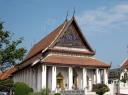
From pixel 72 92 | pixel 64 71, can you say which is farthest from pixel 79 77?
pixel 72 92

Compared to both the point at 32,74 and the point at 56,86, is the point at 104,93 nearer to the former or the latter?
the point at 56,86

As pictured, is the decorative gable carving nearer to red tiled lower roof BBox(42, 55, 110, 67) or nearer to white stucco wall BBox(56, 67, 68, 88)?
red tiled lower roof BBox(42, 55, 110, 67)

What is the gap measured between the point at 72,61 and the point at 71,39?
355 centimetres

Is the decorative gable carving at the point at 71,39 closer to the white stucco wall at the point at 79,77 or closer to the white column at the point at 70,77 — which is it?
the white stucco wall at the point at 79,77

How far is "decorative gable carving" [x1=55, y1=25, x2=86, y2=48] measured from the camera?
51156 millimetres

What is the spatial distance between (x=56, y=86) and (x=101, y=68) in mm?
6822

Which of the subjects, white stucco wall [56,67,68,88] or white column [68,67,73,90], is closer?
white column [68,67,73,90]

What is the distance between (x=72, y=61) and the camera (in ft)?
163

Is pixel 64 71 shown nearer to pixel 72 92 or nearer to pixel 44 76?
pixel 44 76

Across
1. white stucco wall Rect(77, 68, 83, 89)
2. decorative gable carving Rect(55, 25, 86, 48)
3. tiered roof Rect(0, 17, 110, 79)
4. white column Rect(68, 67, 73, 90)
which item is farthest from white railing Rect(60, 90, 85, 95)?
decorative gable carving Rect(55, 25, 86, 48)

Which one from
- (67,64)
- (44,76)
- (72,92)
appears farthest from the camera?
(67,64)

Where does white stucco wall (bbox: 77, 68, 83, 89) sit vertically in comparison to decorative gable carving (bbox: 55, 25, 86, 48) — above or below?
below

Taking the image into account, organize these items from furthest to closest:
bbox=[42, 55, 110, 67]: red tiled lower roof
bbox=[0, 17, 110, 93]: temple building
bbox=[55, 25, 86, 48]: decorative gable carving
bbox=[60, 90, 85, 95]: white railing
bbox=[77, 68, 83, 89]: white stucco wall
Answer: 1. bbox=[77, 68, 83, 89]: white stucco wall
2. bbox=[55, 25, 86, 48]: decorative gable carving
3. bbox=[0, 17, 110, 93]: temple building
4. bbox=[42, 55, 110, 67]: red tiled lower roof
5. bbox=[60, 90, 85, 95]: white railing

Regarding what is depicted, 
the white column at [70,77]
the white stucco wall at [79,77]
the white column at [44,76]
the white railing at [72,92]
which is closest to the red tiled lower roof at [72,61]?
the white column at [44,76]
